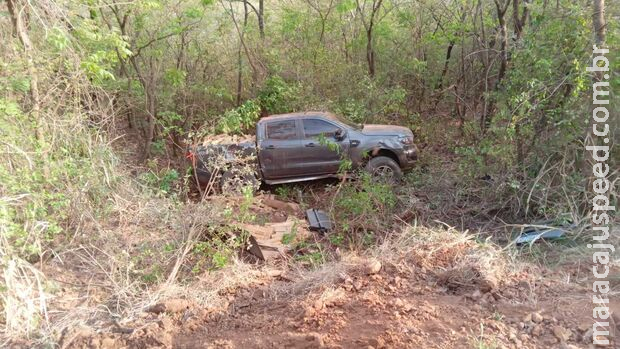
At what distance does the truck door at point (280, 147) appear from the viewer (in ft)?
30.5

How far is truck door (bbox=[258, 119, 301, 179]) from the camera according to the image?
9281 mm

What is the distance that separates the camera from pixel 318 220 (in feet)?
25.6

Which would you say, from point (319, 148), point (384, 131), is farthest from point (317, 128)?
point (384, 131)

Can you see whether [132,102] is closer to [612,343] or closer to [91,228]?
[91,228]

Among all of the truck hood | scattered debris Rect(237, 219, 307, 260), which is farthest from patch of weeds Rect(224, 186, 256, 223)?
the truck hood

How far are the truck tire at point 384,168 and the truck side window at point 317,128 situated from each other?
994 millimetres

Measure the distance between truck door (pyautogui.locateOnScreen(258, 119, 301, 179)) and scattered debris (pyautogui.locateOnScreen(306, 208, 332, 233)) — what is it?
1448mm

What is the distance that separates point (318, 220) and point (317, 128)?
2.25 m

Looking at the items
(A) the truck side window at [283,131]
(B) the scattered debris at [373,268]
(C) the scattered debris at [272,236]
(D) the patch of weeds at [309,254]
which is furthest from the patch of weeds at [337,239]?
(A) the truck side window at [283,131]

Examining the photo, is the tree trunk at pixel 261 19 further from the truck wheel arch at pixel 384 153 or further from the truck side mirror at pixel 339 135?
the truck wheel arch at pixel 384 153

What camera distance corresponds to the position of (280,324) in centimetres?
419

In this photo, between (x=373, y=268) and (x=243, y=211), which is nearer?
(x=373, y=268)

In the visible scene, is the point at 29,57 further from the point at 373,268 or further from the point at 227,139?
the point at 373,268

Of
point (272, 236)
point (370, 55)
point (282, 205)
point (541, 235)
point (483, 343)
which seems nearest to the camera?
point (483, 343)
